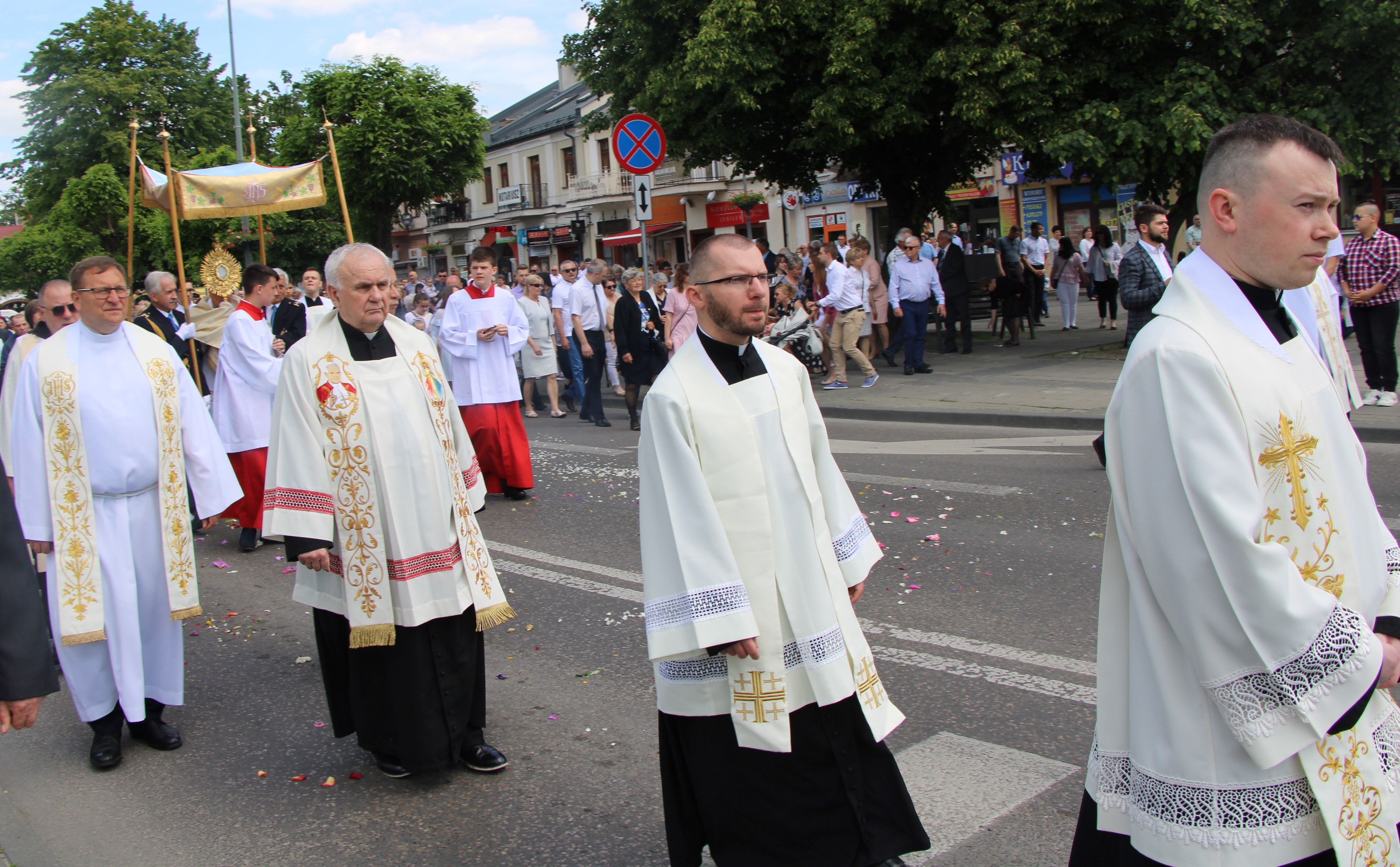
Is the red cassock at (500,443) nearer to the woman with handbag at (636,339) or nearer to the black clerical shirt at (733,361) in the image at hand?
the woman with handbag at (636,339)

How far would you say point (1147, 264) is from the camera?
9.18 m

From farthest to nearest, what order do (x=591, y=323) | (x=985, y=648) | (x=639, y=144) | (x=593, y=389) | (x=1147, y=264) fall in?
(x=591, y=323), (x=593, y=389), (x=639, y=144), (x=1147, y=264), (x=985, y=648)

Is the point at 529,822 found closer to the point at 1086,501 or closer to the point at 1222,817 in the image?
the point at 1222,817

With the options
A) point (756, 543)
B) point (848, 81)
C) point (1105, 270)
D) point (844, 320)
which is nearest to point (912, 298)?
point (844, 320)

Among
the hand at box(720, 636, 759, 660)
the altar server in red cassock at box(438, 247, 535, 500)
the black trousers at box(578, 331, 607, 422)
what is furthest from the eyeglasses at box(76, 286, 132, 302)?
the black trousers at box(578, 331, 607, 422)

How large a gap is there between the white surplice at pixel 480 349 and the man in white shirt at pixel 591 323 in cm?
366

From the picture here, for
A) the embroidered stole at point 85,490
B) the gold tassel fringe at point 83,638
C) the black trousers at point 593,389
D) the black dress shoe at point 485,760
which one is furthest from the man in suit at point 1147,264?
the gold tassel fringe at point 83,638

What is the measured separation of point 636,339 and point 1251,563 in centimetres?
1071

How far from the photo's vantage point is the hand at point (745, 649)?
9.05ft

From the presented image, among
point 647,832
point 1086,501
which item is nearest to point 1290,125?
point 647,832

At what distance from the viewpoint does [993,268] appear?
1909 cm

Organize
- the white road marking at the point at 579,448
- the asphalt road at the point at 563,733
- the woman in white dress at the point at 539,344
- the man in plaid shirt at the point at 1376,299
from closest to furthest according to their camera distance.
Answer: the asphalt road at the point at 563,733, the man in plaid shirt at the point at 1376,299, the white road marking at the point at 579,448, the woman in white dress at the point at 539,344

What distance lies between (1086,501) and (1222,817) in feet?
18.8

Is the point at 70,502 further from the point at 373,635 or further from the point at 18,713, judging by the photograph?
the point at 18,713
